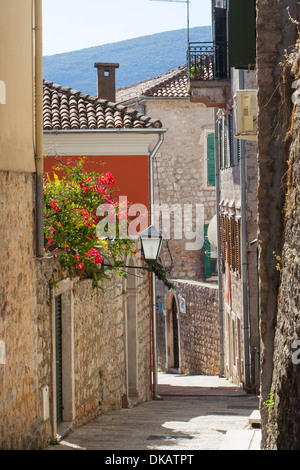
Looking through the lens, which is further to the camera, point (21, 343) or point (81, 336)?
point (81, 336)

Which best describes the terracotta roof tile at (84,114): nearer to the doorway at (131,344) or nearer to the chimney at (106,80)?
the doorway at (131,344)

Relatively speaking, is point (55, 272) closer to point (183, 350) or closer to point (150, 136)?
point (150, 136)

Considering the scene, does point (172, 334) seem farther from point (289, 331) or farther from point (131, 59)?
point (131, 59)

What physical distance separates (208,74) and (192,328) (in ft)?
28.0

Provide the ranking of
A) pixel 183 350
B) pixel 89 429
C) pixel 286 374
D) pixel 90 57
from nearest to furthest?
pixel 286 374 < pixel 89 429 < pixel 183 350 < pixel 90 57

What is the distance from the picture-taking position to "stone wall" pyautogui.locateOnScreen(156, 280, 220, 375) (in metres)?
23.1

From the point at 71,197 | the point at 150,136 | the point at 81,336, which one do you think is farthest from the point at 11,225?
the point at 150,136

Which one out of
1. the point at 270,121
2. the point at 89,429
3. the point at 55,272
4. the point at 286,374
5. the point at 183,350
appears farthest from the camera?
the point at 183,350

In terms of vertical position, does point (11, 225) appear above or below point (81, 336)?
above

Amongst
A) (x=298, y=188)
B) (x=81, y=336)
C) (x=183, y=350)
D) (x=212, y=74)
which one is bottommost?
(x=183, y=350)

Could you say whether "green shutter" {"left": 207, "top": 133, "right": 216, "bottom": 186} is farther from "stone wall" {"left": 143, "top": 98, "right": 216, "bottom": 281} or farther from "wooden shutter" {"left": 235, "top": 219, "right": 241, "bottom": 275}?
"wooden shutter" {"left": 235, "top": 219, "right": 241, "bottom": 275}

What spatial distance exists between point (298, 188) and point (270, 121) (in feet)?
3.85

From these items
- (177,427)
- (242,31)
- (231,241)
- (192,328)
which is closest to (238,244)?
(231,241)

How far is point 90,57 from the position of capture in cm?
11350
